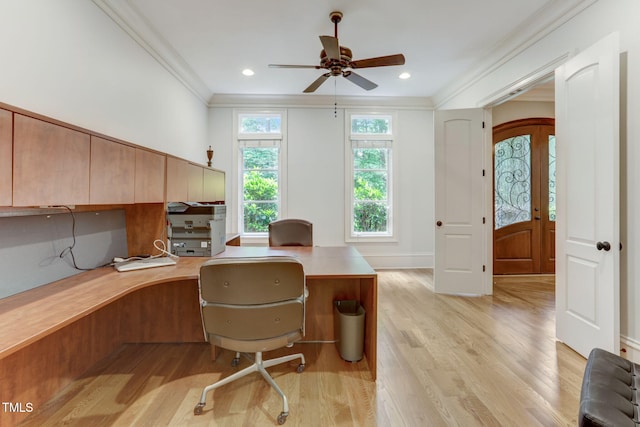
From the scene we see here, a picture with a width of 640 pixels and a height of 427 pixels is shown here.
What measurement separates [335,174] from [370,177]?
66 centimetres

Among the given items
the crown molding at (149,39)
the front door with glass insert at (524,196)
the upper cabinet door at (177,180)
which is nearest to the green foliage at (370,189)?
the front door with glass insert at (524,196)

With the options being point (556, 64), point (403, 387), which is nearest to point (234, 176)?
point (403, 387)

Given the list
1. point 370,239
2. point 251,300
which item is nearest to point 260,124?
point 370,239

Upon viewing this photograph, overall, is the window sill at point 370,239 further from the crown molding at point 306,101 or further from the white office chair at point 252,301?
the white office chair at point 252,301

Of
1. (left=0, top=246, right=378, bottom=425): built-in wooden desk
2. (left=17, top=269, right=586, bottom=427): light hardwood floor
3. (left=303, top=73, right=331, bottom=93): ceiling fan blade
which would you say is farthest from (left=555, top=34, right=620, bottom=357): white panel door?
(left=303, top=73, right=331, bottom=93): ceiling fan blade

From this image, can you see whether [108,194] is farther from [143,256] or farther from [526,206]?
[526,206]

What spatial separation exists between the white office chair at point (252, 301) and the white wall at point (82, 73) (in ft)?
5.32

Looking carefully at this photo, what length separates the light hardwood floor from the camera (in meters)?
1.64

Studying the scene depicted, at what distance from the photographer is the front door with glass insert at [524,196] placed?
460cm

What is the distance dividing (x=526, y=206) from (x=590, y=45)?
114 inches

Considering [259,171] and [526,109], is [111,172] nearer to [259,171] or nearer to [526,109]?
[259,171]

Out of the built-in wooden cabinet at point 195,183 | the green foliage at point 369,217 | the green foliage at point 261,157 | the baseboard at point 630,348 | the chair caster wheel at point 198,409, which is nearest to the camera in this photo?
the chair caster wheel at point 198,409

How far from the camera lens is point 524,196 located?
4.66m

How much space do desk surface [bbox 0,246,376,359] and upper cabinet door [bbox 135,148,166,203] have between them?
1.83 feet
